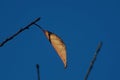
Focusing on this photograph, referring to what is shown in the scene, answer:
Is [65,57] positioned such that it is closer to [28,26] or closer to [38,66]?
[28,26]

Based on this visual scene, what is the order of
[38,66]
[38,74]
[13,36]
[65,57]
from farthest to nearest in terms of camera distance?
[38,66]
[38,74]
[65,57]
[13,36]

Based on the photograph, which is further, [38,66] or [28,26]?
[38,66]

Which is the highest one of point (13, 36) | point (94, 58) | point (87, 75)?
point (13, 36)

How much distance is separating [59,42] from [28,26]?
1.15 feet

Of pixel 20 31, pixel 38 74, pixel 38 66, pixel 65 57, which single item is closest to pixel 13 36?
pixel 20 31

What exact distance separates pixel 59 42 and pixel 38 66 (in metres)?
0.35

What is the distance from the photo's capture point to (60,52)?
1.31 metres

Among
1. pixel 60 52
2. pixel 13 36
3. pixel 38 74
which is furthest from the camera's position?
pixel 38 74

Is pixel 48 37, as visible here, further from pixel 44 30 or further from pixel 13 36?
pixel 13 36

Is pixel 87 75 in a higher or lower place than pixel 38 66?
lower

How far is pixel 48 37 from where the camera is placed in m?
1.40

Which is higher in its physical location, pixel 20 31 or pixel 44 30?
pixel 44 30

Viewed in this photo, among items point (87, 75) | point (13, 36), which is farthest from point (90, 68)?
point (13, 36)

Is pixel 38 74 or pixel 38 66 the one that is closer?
pixel 38 74
